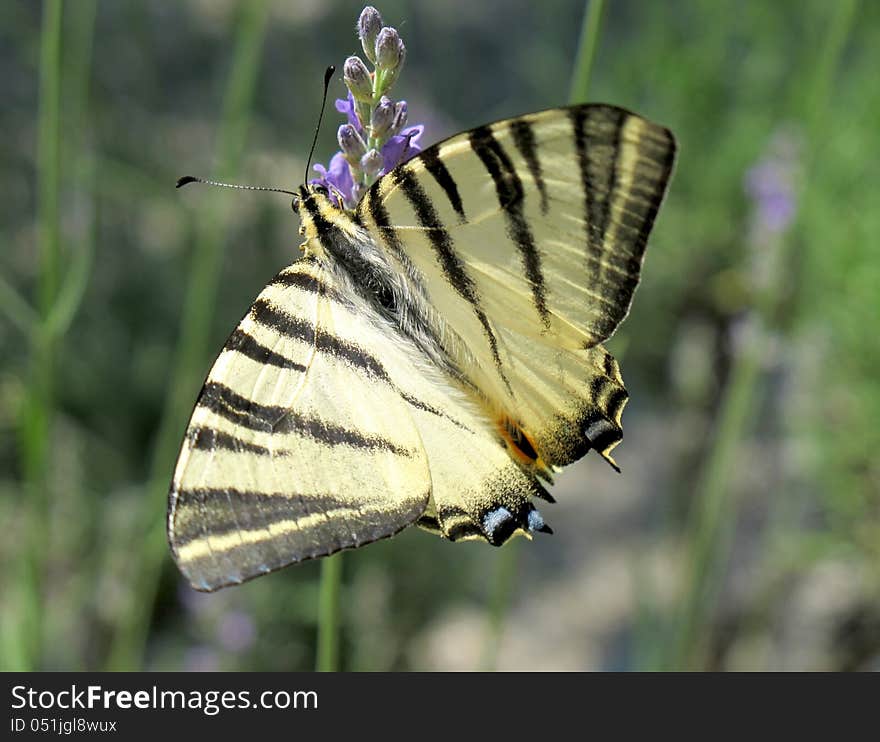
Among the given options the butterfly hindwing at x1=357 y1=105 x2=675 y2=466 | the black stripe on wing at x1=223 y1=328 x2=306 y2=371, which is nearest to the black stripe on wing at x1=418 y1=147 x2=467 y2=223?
the butterfly hindwing at x1=357 y1=105 x2=675 y2=466

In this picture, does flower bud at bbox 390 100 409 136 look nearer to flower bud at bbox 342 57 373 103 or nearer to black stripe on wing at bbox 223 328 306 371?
flower bud at bbox 342 57 373 103

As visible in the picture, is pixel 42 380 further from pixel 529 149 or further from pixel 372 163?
pixel 529 149

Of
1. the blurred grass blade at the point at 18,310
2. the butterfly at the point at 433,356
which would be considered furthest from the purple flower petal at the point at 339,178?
the blurred grass blade at the point at 18,310

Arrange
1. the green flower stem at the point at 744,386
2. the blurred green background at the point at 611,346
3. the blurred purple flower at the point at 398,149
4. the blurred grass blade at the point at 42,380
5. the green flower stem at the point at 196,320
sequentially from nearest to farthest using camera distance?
the blurred purple flower at the point at 398,149 < the blurred grass blade at the point at 42,380 < the green flower stem at the point at 744,386 < the green flower stem at the point at 196,320 < the blurred green background at the point at 611,346

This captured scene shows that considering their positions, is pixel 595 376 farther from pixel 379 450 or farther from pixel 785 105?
pixel 785 105

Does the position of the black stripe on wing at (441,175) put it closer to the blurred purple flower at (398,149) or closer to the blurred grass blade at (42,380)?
the blurred purple flower at (398,149)

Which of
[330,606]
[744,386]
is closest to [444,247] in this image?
[330,606]
